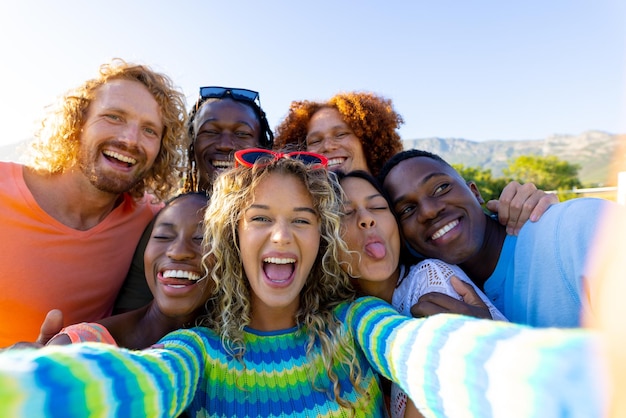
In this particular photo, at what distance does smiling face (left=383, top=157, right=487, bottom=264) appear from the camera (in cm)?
314

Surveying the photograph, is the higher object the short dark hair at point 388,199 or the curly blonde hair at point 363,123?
the curly blonde hair at point 363,123

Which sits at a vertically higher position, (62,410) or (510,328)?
(510,328)

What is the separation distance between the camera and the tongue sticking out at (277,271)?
8.74 ft

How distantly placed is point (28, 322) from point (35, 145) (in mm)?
1755

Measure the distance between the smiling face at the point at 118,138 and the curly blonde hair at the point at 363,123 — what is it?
1.66 m

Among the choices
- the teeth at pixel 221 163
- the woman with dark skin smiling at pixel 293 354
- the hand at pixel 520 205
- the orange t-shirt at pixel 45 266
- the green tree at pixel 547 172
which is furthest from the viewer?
the green tree at pixel 547 172

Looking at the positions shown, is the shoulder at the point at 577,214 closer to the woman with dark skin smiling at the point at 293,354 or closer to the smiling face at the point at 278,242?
the woman with dark skin smiling at the point at 293,354

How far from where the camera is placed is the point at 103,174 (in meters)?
3.69

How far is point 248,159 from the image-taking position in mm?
2898

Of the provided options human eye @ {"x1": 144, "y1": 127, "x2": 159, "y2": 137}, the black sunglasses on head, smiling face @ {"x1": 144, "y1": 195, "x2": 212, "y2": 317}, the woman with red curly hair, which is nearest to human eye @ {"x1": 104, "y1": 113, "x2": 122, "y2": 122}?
human eye @ {"x1": 144, "y1": 127, "x2": 159, "y2": 137}

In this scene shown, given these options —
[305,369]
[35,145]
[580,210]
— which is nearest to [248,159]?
[305,369]

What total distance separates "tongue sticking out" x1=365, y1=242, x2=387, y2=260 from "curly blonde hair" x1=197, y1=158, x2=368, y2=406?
0.22 meters

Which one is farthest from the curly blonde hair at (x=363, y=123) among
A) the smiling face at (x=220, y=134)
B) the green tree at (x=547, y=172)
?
the green tree at (x=547, y=172)

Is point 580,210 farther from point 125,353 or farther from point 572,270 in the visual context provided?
point 125,353
